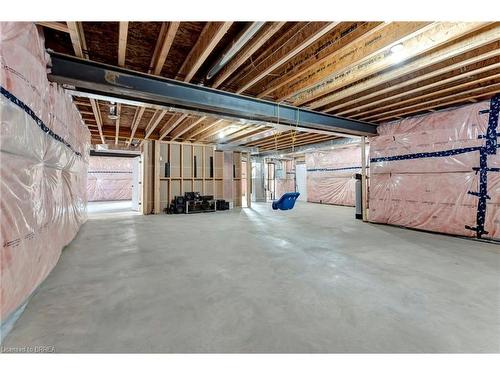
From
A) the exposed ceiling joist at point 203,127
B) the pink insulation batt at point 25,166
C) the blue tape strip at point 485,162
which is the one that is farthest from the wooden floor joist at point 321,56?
the exposed ceiling joist at point 203,127

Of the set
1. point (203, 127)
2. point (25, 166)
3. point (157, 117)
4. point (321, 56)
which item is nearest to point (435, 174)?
point (321, 56)

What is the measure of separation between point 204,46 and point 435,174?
473 cm

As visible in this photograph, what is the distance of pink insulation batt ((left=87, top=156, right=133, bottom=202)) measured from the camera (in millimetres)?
11938

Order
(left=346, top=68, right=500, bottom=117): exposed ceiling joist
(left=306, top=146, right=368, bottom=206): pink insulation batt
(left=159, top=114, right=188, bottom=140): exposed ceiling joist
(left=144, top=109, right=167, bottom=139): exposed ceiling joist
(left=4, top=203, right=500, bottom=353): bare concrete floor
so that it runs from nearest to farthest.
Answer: (left=4, top=203, right=500, bottom=353): bare concrete floor
(left=346, top=68, right=500, bottom=117): exposed ceiling joist
(left=144, top=109, right=167, bottom=139): exposed ceiling joist
(left=159, top=114, right=188, bottom=140): exposed ceiling joist
(left=306, top=146, right=368, bottom=206): pink insulation batt

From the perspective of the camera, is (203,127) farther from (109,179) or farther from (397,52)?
(109,179)

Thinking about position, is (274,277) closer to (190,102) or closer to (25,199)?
(25,199)

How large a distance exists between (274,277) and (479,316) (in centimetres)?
151

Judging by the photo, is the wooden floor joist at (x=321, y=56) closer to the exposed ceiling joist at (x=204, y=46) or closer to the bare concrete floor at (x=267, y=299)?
the exposed ceiling joist at (x=204, y=46)

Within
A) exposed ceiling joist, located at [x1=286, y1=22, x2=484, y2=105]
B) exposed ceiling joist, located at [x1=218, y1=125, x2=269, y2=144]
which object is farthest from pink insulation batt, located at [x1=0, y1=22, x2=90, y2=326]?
exposed ceiling joist, located at [x1=218, y1=125, x2=269, y2=144]

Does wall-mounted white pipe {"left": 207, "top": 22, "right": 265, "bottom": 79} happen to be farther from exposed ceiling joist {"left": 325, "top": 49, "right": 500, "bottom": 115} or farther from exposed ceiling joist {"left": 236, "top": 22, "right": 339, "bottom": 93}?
exposed ceiling joist {"left": 325, "top": 49, "right": 500, "bottom": 115}

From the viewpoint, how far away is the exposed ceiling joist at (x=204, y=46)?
6.87ft

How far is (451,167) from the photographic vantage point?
13.8ft

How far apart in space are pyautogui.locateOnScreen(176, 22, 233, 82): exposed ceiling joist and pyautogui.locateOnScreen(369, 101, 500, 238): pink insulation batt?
452 centimetres
